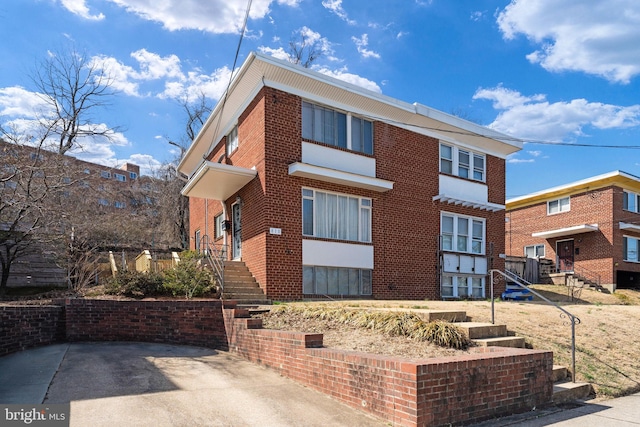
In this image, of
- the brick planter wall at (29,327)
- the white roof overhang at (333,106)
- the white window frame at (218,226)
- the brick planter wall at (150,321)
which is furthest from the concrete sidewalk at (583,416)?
the white window frame at (218,226)

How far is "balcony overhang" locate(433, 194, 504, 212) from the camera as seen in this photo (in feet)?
60.2

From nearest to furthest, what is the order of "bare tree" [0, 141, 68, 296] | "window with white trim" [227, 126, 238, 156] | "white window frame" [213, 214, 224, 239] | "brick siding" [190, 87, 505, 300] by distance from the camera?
1. "bare tree" [0, 141, 68, 296]
2. "brick siding" [190, 87, 505, 300]
3. "window with white trim" [227, 126, 238, 156]
4. "white window frame" [213, 214, 224, 239]

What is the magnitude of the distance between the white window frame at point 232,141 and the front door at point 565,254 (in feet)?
79.9

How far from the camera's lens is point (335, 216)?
15.5 m

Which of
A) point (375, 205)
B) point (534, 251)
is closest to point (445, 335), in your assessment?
point (375, 205)

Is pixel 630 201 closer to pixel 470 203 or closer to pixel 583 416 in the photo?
pixel 470 203

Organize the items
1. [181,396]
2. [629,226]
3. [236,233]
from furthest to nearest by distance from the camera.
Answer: [629,226], [236,233], [181,396]

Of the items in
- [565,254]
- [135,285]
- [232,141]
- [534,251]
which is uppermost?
[232,141]

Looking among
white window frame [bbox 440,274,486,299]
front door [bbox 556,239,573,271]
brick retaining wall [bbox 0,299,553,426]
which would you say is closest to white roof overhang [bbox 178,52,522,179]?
white window frame [bbox 440,274,486,299]

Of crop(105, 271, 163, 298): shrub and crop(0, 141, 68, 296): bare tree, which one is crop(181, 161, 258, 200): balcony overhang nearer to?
crop(0, 141, 68, 296): bare tree

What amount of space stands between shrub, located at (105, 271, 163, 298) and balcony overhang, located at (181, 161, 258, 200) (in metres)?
4.45

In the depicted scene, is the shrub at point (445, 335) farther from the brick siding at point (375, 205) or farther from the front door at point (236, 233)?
the front door at point (236, 233)

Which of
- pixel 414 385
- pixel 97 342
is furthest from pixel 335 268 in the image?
pixel 414 385

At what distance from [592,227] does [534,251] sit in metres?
5.55
